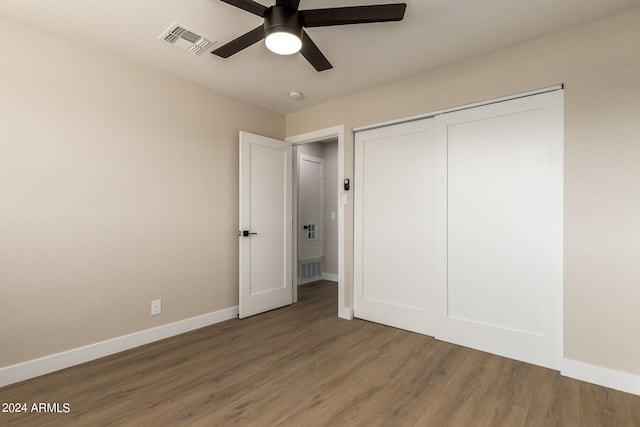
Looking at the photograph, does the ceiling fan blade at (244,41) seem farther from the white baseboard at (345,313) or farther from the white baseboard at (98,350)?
the white baseboard at (345,313)

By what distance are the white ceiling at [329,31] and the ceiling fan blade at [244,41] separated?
22cm

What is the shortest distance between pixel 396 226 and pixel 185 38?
2.55 metres

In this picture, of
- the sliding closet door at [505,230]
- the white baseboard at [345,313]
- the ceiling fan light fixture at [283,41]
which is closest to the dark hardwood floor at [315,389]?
the sliding closet door at [505,230]

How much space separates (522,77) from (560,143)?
0.61m

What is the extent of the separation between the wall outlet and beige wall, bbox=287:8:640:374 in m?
3.46

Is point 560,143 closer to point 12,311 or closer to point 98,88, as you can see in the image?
Answer: point 98,88

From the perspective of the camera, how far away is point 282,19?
5.56 feet

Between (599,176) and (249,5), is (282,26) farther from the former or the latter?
(599,176)

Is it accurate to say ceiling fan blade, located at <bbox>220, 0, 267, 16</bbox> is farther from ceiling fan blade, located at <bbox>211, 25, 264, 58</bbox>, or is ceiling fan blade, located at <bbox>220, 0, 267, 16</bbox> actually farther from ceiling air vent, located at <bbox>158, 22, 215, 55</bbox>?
ceiling air vent, located at <bbox>158, 22, 215, 55</bbox>

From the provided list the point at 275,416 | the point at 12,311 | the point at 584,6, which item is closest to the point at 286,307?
the point at 275,416

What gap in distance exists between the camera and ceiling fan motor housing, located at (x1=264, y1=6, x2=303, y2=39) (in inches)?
66.7

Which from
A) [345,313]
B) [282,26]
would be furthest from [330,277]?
[282,26]

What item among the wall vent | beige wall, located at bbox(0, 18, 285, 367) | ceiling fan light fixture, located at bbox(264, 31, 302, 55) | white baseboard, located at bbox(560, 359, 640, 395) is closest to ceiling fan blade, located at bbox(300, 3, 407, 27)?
ceiling fan light fixture, located at bbox(264, 31, 302, 55)

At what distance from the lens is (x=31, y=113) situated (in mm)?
2215
